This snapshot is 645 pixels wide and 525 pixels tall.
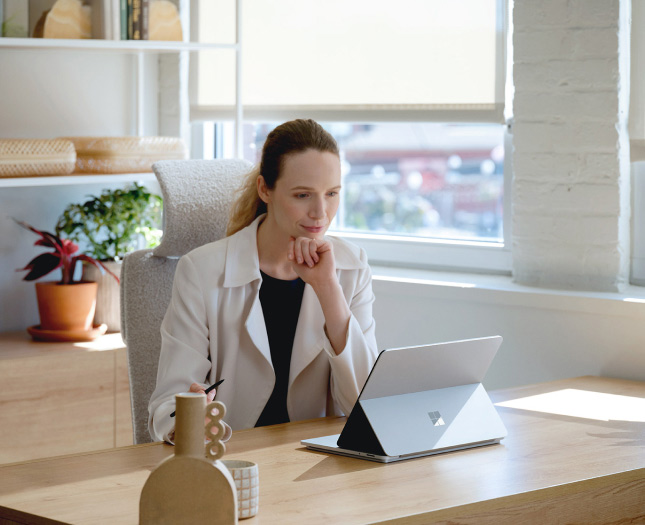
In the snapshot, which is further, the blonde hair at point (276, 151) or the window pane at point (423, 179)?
the window pane at point (423, 179)

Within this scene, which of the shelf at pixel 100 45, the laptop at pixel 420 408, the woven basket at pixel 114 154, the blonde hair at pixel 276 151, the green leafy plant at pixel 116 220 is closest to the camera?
the laptop at pixel 420 408

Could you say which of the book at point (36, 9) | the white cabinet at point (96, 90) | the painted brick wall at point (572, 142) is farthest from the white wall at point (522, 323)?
the book at point (36, 9)

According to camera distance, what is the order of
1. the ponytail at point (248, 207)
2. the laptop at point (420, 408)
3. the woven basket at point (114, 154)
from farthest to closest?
the woven basket at point (114, 154) < the ponytail at point (248, 207) < the laptop at point (420, 408)

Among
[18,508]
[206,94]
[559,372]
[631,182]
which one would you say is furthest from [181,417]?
[206,94]

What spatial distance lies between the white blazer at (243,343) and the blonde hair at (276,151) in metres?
0.10

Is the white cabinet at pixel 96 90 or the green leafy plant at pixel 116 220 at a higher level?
the white cabinet at pixel 96 90

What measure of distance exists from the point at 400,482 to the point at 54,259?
6.02ft

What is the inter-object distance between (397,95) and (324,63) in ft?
1.05

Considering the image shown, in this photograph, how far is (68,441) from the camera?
2990 mm

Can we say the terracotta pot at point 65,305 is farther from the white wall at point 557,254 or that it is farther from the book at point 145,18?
the white wall at point 557,254

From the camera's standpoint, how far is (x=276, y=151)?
2207 mm

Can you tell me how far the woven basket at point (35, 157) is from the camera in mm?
2875

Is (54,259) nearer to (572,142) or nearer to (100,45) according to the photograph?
(100,45)

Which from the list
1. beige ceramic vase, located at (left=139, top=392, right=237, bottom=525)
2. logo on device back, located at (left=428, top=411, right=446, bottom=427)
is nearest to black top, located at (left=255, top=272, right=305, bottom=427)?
logo on device back, located at (left=428, top=411, right=446, bottom=427)
